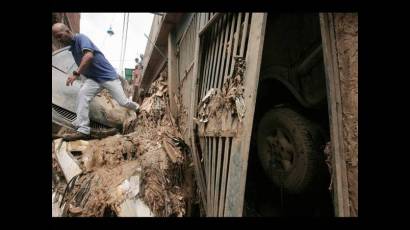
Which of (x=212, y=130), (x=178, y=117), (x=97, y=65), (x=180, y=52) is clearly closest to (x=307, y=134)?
(x=212, y=130)

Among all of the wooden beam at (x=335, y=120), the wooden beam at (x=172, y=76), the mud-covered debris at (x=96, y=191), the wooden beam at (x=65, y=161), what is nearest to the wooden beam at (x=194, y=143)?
the mud-covered debris at (x=96, y=191)

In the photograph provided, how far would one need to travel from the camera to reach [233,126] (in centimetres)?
202

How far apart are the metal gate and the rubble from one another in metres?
0.28

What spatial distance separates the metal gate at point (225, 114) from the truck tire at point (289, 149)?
0.74 metres

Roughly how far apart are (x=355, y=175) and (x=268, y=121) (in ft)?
5.29

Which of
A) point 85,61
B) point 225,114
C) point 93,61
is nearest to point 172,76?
point 93,61

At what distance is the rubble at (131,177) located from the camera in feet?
8.09

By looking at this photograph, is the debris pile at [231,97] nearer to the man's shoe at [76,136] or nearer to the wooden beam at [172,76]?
the wooden beam at [172,76]

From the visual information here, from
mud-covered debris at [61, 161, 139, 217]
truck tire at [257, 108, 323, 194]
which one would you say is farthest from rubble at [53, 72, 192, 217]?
truck tire at [257, 108, 323, 194]

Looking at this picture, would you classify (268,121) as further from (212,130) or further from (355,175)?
(355,175)

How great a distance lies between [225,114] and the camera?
216 centimetres

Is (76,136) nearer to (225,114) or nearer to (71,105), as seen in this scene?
(71,105)

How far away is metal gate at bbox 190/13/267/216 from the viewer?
6.06 feet

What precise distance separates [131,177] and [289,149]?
160 centimetres
